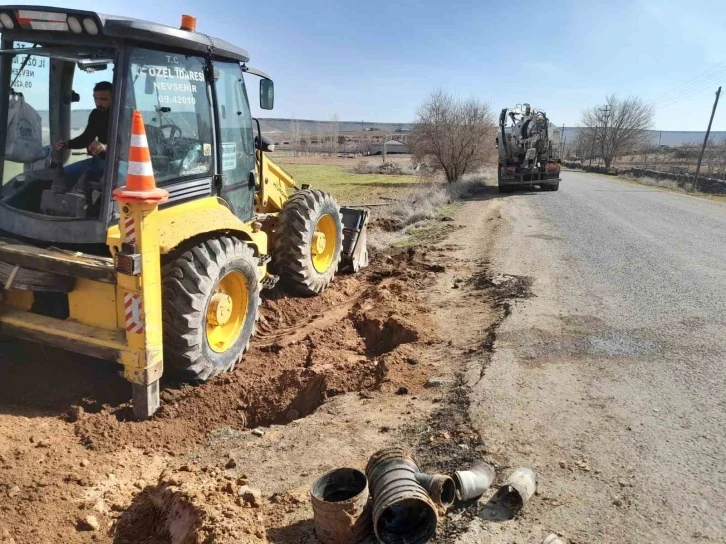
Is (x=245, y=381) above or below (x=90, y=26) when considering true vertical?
below

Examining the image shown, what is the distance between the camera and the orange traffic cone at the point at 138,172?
344 cm

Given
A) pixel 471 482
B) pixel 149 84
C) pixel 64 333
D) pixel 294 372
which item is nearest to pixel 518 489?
pixel 471 482

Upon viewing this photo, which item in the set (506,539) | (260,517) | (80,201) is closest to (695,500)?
(506,539)

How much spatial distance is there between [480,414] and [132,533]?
2342 mm

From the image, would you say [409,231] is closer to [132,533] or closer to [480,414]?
[480,414]

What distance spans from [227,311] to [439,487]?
2.49 metres

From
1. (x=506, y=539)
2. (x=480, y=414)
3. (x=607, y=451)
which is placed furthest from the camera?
(x=480, y=414)

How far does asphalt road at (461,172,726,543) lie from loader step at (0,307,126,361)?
8.58 feet

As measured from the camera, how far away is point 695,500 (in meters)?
3.07

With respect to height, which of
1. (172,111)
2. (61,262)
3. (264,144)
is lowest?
(61,262)

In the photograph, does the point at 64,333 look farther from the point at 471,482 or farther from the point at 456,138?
the point at 456,138

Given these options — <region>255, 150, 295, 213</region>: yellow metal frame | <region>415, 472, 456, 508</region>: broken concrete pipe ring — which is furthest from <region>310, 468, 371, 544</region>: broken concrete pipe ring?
<region>255, 150, 295, 213</region>: yellow metal frame

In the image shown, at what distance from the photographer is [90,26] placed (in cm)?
375

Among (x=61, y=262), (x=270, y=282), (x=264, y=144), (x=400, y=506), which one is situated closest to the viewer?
(x=400, y=506)
